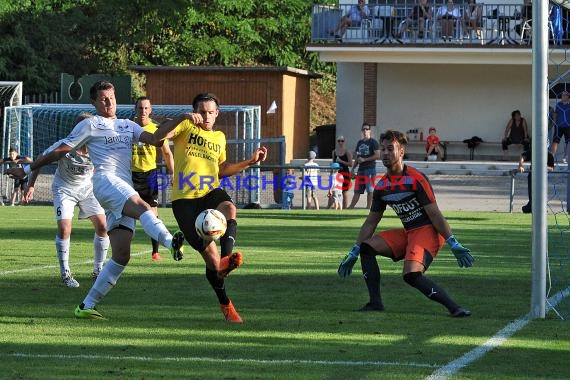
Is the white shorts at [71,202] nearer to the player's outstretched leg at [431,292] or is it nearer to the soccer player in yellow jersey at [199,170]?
the soccer player in yellow jersey at [199,170]

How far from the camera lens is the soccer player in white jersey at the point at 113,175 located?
33.1 ft

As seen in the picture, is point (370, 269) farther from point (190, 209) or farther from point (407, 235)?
point (190, 209)

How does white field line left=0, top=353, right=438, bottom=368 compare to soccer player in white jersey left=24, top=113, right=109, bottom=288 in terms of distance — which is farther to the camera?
soccer player in white jersey left=24, top=113, right=109, bottom=288

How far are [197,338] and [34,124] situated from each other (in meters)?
27.7

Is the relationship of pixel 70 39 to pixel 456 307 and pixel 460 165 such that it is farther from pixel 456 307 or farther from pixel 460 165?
pixel 456 307

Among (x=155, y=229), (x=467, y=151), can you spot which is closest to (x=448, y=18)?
(x=467, y=151)

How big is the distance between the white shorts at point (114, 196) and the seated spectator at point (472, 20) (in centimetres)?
3176

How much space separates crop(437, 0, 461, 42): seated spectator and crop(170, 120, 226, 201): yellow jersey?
102 ft

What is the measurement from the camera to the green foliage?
166 feet

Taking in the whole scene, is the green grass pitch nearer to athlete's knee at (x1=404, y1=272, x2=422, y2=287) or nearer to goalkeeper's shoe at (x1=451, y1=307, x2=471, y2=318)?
goalkeeper's shoe at (x1=451, y1=307, x2=471, y2=318)

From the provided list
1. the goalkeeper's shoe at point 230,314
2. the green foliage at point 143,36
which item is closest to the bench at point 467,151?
the green foliage at point 143,36

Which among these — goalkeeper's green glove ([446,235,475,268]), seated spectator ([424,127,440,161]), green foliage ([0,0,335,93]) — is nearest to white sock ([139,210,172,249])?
goalkeeper's green glove ([446,235,475,268])

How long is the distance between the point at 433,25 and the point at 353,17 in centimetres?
284

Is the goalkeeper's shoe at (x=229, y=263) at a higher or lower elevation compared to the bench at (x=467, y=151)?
lower
